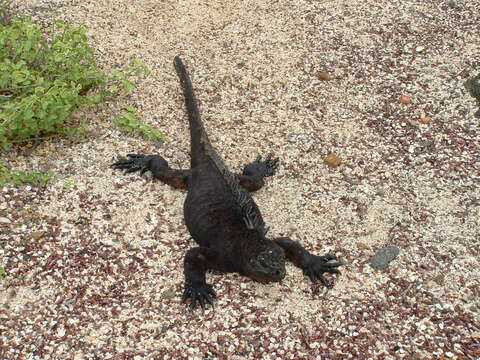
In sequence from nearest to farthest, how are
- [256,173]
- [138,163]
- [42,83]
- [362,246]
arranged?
[362,246]
[42,83]
[256,173]
[138,163]

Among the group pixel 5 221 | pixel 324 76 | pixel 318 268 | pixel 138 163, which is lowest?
pixel 5 221

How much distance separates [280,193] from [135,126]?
4.90ft

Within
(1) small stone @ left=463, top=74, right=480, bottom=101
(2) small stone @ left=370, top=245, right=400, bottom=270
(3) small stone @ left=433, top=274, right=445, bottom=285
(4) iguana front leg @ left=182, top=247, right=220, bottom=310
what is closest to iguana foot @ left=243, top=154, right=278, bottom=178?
(4) iguana front leg @ left=182, top=247, right=220, bottom=310

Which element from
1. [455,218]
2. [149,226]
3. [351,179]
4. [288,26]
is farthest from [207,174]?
[288,26]

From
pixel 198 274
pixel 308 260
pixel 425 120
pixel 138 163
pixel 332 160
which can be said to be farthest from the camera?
pixel 425 120

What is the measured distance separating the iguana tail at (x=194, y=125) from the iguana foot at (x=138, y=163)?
0.30 metres

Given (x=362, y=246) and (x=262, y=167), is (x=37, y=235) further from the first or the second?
(x=362, y=246)

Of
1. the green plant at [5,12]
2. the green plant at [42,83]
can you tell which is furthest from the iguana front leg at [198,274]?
the green plant at [5,12]

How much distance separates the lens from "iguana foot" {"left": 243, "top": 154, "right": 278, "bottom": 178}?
4.81 m

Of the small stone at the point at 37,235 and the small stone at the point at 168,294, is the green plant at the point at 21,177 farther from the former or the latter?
the small stone at the point at 168,294

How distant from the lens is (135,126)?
16.6 ft

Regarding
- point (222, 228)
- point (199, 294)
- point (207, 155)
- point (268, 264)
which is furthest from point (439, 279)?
point (207, 155)

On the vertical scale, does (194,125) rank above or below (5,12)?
above

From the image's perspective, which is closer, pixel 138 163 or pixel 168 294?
pixel 168 294
